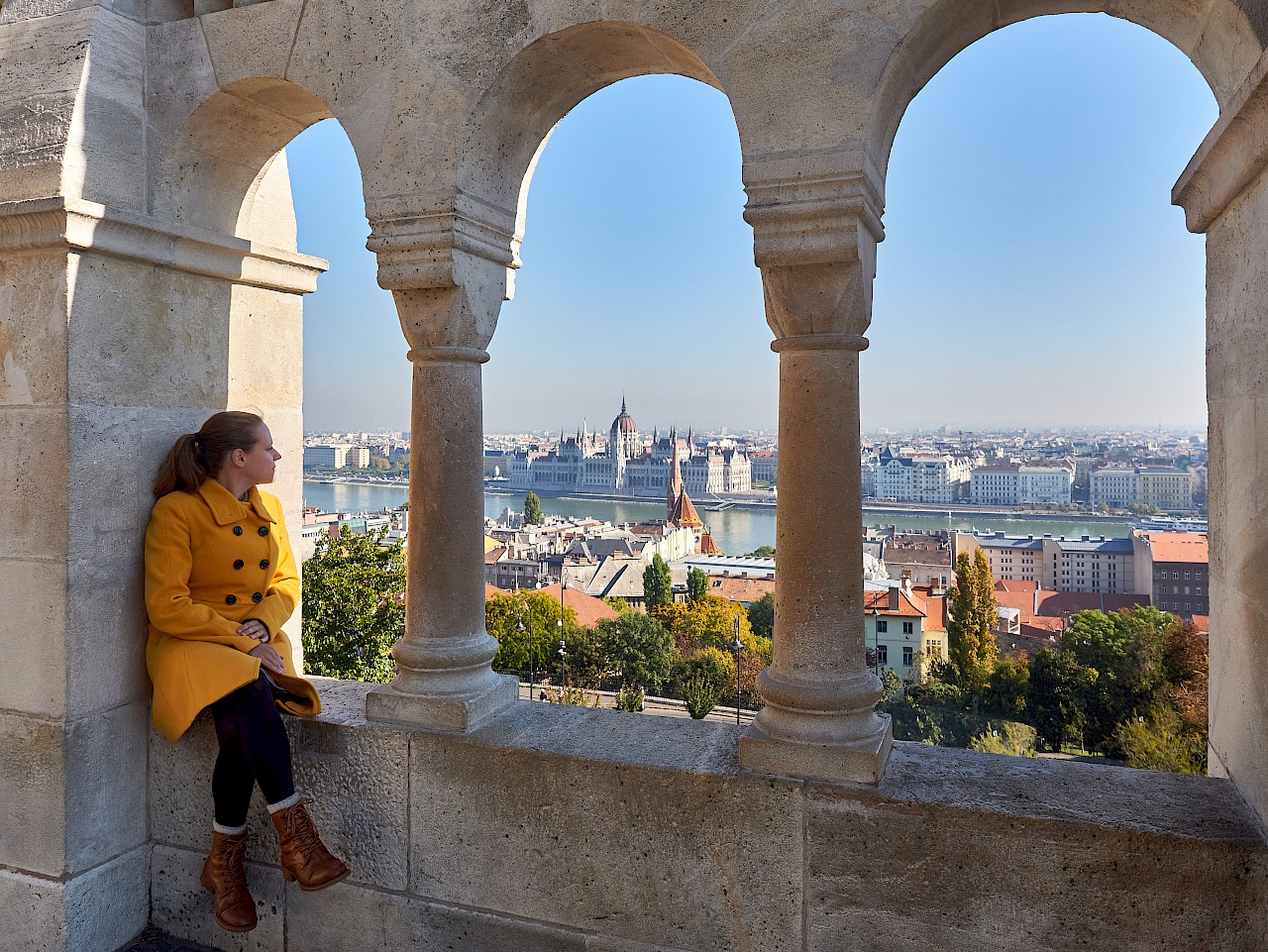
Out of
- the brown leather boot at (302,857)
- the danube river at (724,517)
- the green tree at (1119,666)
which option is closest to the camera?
the brown leather boot at (302,857)

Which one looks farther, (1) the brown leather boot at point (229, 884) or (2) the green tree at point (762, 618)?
(2) the green tree at point (762, 618)

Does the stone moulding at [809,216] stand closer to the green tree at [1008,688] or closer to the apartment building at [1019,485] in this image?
the green tree at [1008,688]

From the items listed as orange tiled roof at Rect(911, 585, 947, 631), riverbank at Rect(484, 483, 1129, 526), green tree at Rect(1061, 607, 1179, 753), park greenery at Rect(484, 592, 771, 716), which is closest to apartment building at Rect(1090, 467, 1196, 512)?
riverbank at Rect(484, 483, 1129, 526)

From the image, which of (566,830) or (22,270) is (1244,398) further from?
(22,270)

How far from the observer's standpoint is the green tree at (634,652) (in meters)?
24.3

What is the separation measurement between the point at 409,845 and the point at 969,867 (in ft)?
4.79

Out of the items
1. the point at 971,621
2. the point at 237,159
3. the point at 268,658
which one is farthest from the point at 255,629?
the point at 971,621

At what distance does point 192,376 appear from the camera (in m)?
2.86

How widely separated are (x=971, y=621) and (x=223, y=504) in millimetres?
25666

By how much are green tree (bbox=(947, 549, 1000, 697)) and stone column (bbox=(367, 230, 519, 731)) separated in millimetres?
24171

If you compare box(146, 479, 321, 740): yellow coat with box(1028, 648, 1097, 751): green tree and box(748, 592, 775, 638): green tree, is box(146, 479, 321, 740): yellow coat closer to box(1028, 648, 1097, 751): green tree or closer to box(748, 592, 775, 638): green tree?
box(1028, 648, 1097, 751): green tree

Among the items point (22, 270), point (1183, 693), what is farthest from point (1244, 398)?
point (1183, 693)

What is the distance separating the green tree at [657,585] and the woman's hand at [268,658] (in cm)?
3329

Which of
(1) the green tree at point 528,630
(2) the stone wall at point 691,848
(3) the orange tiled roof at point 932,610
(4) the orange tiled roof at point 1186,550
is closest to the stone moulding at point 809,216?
(2) the stone wall at point 691,848
